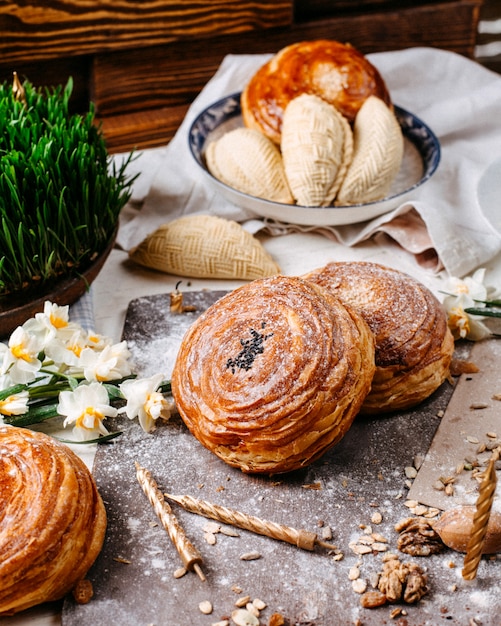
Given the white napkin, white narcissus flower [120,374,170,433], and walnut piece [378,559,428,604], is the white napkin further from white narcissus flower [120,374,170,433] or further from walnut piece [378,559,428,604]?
walnut piece [378,559,428,604]

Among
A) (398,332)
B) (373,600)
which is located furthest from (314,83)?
(373,600)

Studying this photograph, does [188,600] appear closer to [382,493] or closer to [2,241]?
[382,493]

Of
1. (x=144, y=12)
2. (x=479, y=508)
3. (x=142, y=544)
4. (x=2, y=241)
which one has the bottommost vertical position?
(x=142, y=544)

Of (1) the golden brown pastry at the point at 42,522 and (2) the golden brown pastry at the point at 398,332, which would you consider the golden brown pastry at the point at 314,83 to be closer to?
(2) the golden brown pastry at the point at 398,332

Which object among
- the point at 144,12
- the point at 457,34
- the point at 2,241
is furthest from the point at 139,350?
the point at 457,34

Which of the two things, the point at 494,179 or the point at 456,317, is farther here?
the point at 494,179

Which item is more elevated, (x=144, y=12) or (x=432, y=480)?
(x=144, y=12)

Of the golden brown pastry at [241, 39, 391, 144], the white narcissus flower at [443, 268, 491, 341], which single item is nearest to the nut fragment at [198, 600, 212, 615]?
the white narcissus flower at [443, 268, 491, 341]
